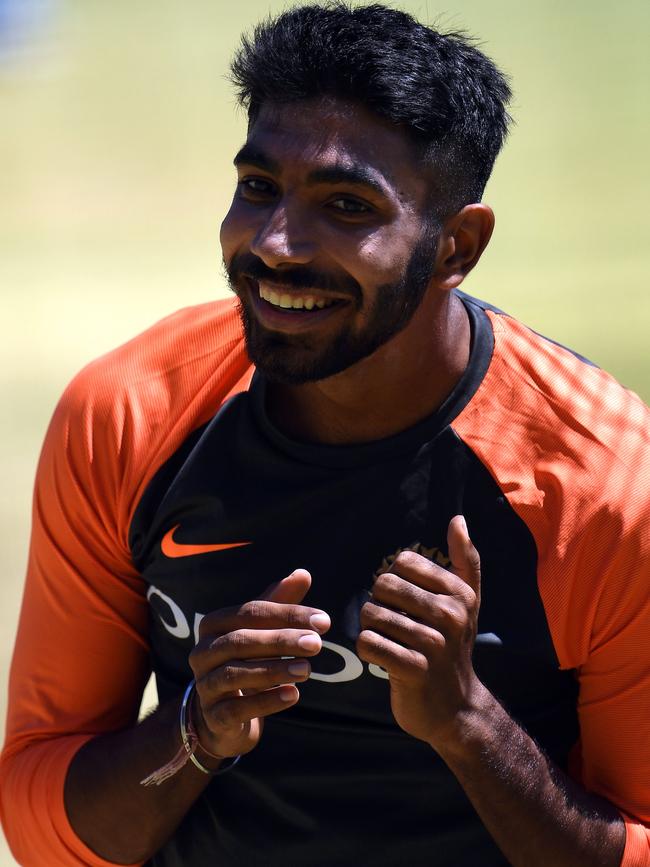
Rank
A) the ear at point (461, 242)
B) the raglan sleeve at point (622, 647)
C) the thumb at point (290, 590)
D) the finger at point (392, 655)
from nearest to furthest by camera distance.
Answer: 1. the finger at point (392, 655)
2. the thumb at point (290, 590)
3. the raglan sleeve at point (622, 647)
4. the ear at point (461, 242)

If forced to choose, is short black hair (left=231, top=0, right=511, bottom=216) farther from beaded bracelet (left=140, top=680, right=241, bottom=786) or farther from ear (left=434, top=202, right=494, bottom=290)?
beaded bracelet (left=140, top=680, right=241, bottom=786)

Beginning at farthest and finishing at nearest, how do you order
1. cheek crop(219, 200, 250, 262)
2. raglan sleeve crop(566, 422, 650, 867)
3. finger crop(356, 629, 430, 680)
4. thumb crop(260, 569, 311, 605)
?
1. cheek crop(219, 200, 250, 262)
2. raglan sleeve crop(566, 422, 650, 867)
3. thumb crop(260, 569, 311, 605)
4. finger crop(356, 629, 430, 680)

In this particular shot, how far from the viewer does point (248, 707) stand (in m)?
2.00

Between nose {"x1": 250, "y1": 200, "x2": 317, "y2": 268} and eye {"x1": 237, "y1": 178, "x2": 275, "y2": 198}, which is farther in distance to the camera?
eye {"x1": 237, "y1": 178, "x2": 275, "y2": 198}

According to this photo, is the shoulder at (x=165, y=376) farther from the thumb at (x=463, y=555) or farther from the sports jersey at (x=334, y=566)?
the thumb at (x=463, y=555)

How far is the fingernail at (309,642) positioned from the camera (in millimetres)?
1905

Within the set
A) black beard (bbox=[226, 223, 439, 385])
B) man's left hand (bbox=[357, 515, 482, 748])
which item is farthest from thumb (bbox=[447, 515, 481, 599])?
black beard (bbox=[226, 223, 439, 385])

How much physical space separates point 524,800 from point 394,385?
712 millimetres

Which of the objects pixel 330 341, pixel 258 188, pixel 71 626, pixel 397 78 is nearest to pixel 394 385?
pixel 330 341

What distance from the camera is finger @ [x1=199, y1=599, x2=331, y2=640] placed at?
1937mm

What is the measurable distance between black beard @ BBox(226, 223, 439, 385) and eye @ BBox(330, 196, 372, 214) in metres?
0.11

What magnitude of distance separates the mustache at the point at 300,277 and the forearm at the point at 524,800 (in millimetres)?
666

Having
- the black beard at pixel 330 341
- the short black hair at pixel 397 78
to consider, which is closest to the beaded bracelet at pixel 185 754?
the black beard at pixel 330 341

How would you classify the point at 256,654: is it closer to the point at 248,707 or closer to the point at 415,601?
the point at 248,707
